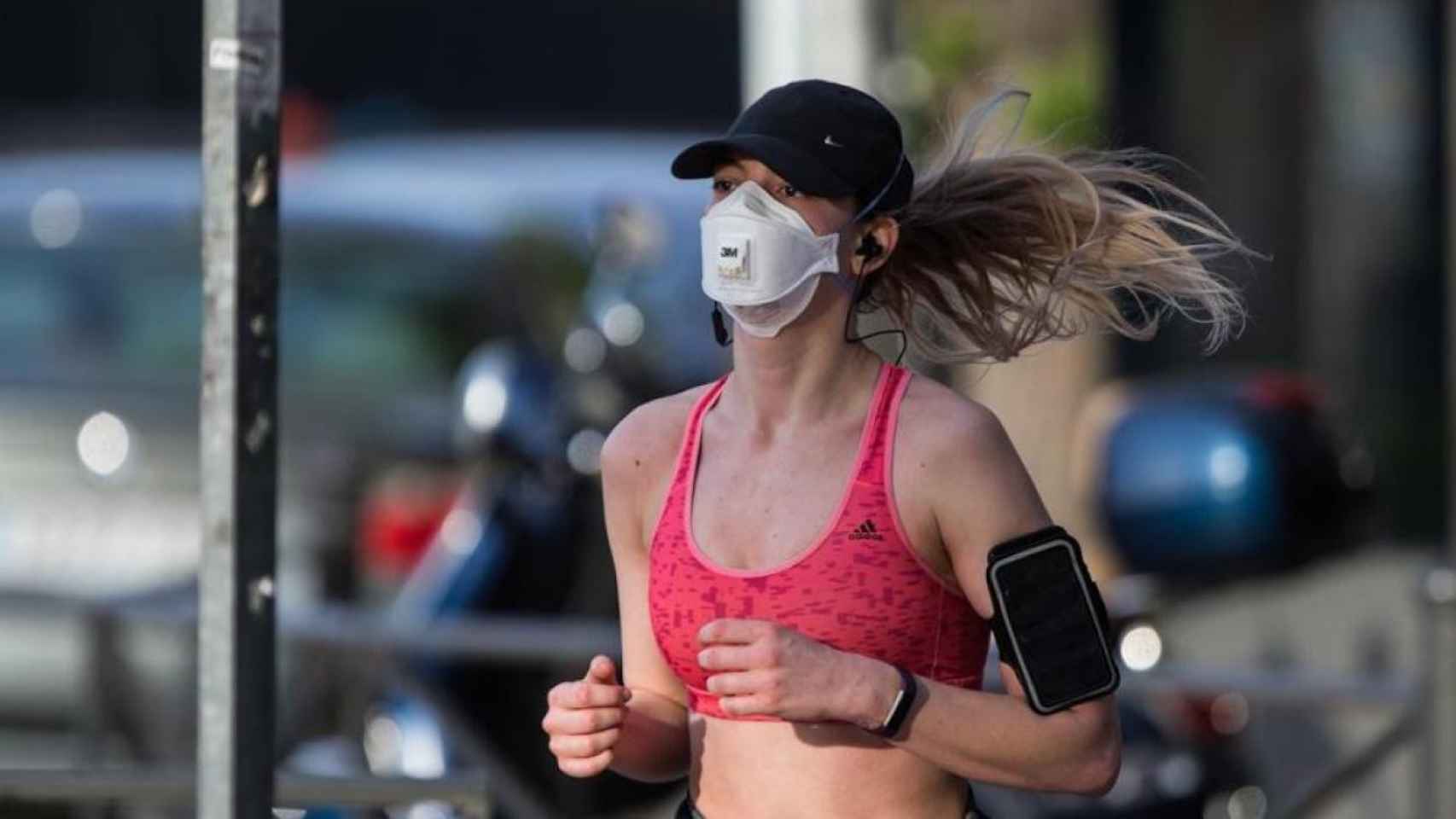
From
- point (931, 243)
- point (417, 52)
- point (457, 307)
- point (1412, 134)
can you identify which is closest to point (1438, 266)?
point (1412, 134)

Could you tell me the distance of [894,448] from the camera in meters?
2.78

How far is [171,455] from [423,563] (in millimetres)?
1004

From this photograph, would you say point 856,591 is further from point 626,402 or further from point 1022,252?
point 626,402

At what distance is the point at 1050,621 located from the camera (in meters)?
2.71

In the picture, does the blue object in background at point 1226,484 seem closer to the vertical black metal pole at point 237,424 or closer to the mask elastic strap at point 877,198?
Result: the mask elastic strap at point 877,198

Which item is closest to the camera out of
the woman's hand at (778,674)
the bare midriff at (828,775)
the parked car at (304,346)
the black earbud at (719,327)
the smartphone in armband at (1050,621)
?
the woman's hand at (778,674)

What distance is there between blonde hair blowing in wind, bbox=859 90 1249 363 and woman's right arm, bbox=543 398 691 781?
0.28 metres

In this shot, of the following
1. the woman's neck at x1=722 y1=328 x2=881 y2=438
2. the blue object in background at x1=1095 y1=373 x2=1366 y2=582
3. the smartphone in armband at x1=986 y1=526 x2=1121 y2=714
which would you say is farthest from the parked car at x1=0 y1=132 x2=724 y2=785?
the smartphone in armband at x1=986 y1=526 x2=1121 y2=714

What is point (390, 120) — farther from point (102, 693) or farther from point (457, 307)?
point (102, 693)

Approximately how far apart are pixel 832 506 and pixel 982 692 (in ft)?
0.79

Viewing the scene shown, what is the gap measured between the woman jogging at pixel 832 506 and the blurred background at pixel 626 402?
0.91ft

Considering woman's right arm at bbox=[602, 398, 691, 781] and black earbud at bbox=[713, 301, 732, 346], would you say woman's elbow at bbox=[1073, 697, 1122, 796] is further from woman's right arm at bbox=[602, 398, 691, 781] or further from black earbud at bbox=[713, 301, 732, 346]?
black earbud at bbox=[713, 301, 732, 346]

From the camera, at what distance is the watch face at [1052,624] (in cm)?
269

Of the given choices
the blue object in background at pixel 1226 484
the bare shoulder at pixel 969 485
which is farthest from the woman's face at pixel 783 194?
the blue object in background at pixel 1226 484
